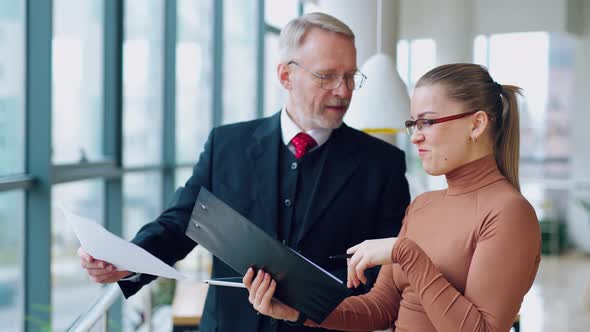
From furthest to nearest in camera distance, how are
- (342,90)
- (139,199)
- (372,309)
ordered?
(139,199), (342,90), (372,309)

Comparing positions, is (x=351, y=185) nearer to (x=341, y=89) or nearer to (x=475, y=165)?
(x=341, y=89)

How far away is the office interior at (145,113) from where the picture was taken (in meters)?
3.21

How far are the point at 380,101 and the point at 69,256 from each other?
188 centimetres

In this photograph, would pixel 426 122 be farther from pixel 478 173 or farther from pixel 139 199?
pixel 139 199

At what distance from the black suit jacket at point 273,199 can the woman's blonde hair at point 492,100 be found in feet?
1.69

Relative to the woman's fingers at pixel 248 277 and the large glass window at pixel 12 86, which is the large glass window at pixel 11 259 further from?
the woman's fingers at pixel 248 277

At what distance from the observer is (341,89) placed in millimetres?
→ 1743

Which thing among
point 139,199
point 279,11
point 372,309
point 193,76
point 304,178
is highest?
point 279,11

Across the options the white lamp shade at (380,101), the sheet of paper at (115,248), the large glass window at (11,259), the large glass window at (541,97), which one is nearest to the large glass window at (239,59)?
the large glass window at (11,259)

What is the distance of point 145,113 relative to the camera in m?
5.09

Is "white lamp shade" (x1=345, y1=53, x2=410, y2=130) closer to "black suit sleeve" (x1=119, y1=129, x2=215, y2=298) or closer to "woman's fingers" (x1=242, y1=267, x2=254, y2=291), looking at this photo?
"black suit sleeve" (x1=119, y1=129, x2=215, y2=298)

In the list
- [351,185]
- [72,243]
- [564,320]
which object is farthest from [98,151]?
[564,320]

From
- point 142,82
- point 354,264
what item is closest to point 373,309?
point 354,264

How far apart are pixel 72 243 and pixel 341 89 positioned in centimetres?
246
